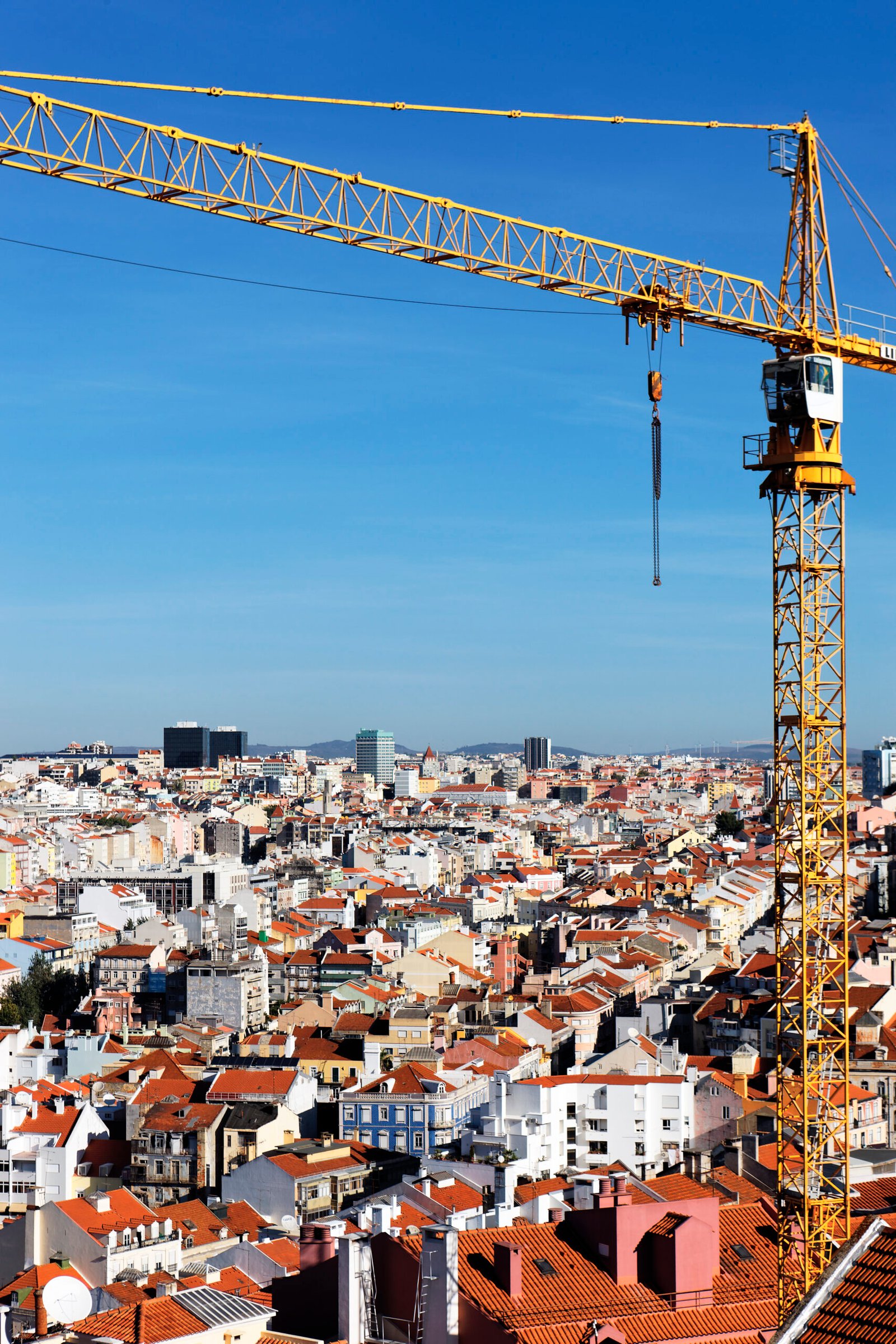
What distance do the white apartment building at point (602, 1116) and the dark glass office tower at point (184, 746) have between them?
505 feet

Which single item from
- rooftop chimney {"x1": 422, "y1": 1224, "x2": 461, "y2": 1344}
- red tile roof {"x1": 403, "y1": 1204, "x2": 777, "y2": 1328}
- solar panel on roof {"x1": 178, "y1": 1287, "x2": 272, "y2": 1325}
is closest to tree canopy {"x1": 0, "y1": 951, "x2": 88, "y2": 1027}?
solar panel on roof {"x1": 178, "y1": 1287, "x2": 272, "y2": 1325}

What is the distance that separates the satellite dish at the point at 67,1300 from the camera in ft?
58.2

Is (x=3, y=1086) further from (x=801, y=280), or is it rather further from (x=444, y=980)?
(x=801, y=280)

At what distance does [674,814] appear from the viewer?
11331cm

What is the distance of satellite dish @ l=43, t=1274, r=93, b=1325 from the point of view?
17750 millimetres

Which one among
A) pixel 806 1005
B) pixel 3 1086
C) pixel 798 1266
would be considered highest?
pixel 806 1005

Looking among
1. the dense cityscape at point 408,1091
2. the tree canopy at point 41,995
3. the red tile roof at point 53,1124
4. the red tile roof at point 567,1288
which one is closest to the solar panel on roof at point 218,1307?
the dense cityscape at point 408,1091

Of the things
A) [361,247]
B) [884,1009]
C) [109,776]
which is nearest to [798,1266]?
[361,247]

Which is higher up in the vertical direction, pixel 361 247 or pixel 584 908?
pixel 361 247

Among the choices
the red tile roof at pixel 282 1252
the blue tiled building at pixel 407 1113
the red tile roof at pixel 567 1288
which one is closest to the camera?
the red tile roof at pixel 567 1288

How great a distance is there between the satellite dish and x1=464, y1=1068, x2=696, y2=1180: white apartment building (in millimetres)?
9259

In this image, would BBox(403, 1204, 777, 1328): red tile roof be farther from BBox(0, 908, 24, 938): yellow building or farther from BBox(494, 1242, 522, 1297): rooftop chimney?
BBox(0, 908, 24, 938): yellow building

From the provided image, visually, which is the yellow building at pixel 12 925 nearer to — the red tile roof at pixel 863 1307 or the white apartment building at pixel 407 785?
the red tile roof at pixel 863 1307

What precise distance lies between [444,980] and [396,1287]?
2921 cm
